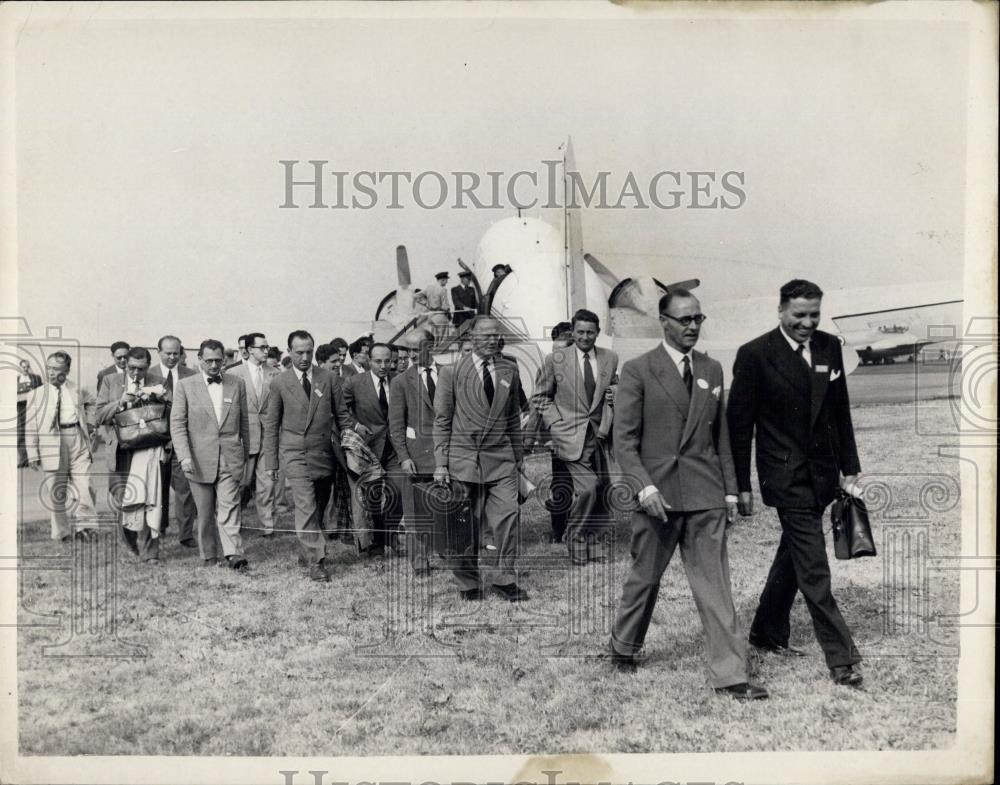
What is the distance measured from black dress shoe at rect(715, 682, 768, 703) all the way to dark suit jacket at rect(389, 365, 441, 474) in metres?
2.14

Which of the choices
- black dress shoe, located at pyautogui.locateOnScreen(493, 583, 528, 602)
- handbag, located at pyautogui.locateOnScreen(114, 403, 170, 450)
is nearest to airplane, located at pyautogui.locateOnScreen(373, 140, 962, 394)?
black dress shoe, located at pyautogui.locateOnScreen(493, 583, 528, 602)

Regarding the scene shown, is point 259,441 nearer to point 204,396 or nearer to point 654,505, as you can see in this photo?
point 204,396

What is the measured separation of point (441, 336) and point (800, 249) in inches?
88.8

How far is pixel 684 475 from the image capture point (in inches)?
187

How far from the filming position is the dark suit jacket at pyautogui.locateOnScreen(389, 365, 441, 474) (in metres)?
5.75

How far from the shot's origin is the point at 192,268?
5418 millimetres

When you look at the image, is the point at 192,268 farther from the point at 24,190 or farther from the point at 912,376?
the point at 912,376

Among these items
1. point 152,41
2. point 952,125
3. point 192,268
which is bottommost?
point 192,268

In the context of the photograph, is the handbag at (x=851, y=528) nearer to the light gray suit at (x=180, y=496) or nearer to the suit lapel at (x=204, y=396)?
the suit lapel at (x=204, y=396)

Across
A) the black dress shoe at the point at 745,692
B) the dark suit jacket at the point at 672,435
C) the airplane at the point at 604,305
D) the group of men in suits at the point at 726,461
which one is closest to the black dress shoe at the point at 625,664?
the group of men in suits at the point at 726,461

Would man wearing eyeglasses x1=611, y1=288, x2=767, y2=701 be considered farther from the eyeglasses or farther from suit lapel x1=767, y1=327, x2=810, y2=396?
suit lapel x1=767, y1=327, x2=810, y2=396

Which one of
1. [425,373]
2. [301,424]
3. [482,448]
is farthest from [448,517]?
[301,424]

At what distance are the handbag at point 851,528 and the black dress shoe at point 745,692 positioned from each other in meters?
0.84

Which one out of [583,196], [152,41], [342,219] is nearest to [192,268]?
[342,219]
